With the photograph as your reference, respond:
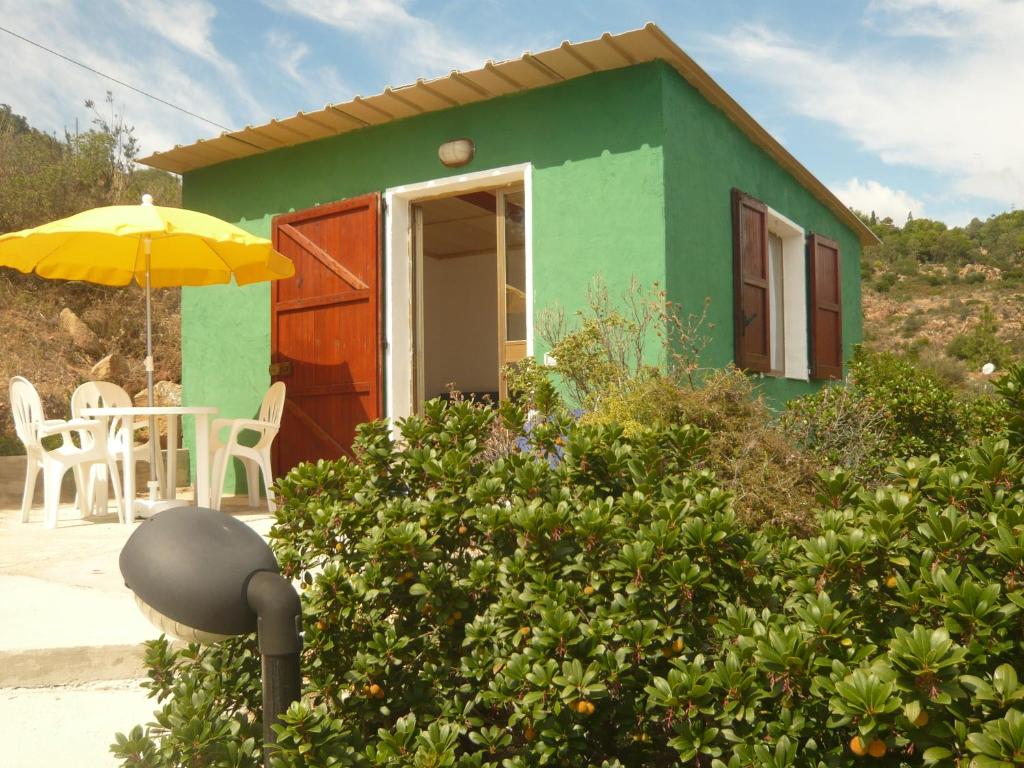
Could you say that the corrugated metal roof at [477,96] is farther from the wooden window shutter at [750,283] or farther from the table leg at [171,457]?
the table leg at [171,457]

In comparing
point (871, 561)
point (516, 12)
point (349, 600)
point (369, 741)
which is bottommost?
point (369, 741)

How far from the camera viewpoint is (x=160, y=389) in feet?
33.0

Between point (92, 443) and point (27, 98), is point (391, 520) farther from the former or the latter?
point (27, 98)

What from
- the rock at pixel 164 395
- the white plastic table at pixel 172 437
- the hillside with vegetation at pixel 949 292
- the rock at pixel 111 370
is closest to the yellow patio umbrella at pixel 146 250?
the white plastic table at pixel 172 437

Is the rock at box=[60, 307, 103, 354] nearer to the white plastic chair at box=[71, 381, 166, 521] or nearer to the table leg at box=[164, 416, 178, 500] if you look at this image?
the white plastic chair at box=[71, 381, 166, 521]

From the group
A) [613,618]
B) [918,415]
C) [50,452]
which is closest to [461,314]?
[50,452]

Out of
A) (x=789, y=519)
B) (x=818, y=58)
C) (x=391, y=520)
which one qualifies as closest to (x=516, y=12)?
(x=818, y=58)

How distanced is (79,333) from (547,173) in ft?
29.8

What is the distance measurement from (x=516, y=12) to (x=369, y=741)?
28.0 feet

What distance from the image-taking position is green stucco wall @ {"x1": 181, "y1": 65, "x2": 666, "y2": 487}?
5664mm

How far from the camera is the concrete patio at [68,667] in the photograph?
8.06 feet

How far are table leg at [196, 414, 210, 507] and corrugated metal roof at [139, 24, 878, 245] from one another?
2584 millimetres

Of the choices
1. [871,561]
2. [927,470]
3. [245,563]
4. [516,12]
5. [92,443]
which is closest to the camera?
[245,563]

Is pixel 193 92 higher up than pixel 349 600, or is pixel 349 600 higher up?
pixel 193 92
